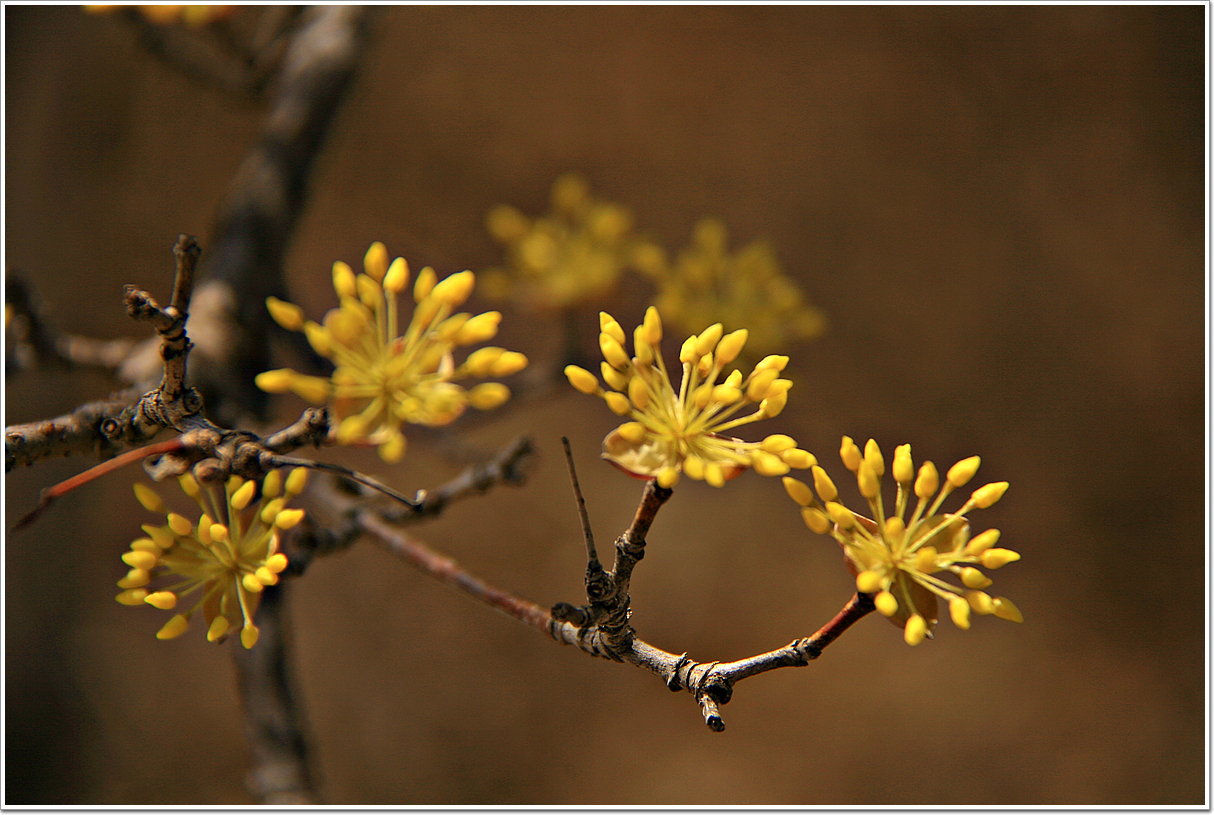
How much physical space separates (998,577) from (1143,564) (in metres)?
0.26

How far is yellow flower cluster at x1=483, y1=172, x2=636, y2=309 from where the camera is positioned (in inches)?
34.1

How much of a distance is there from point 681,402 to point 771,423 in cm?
95

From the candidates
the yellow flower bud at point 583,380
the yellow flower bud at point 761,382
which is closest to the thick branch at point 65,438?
the yellow flower bud at point 583,380

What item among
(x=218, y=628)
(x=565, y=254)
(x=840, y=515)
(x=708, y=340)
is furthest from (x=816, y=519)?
(x=565, y=254)

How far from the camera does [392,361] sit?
47 cm

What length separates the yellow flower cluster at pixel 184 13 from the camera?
0.69 m

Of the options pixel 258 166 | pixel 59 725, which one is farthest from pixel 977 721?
pixel 59 725

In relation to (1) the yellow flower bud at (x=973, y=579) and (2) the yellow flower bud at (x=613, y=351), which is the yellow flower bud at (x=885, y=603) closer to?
(1) the yellow flower bud at (x=973, y=579)

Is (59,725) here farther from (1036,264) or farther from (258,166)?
(1036,264)

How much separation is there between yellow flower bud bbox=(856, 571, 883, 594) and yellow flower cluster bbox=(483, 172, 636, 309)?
1.84 ft

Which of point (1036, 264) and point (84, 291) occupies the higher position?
point (1036, 264)

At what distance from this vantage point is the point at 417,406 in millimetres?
461

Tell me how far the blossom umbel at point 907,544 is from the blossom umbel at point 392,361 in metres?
0.20

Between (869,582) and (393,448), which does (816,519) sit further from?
(393,448)
